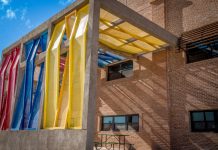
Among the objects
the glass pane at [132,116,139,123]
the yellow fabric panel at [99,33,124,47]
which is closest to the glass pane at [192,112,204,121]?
the glass pane at [132,116,139,123]

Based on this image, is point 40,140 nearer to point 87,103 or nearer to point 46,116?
point 46,116

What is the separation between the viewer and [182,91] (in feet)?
40.8

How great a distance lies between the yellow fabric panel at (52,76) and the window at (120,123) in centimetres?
586

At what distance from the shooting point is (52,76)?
1136 cm

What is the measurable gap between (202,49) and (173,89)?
8.51 feet

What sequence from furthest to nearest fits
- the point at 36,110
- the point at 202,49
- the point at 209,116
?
the point at 202,49
the point at 36,110
the point at 209,116

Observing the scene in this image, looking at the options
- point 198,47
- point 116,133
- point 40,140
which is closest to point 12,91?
point 40,140

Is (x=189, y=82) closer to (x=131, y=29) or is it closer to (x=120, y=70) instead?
(x=131, y=29)

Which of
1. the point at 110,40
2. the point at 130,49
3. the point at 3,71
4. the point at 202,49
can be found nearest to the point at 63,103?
the point at 110,40

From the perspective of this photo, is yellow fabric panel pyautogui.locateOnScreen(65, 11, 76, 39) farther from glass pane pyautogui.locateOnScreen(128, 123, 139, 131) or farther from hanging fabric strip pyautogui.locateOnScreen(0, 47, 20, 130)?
glass pane pyautogui.locateOnScreen(128, 123, 139, 131)

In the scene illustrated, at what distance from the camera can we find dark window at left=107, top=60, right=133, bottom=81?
16.2 metres

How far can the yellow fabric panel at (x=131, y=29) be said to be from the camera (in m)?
11.8

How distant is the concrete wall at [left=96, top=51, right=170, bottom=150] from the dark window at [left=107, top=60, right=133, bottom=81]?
477mm

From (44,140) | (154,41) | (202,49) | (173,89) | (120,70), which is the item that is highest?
(154,41)
